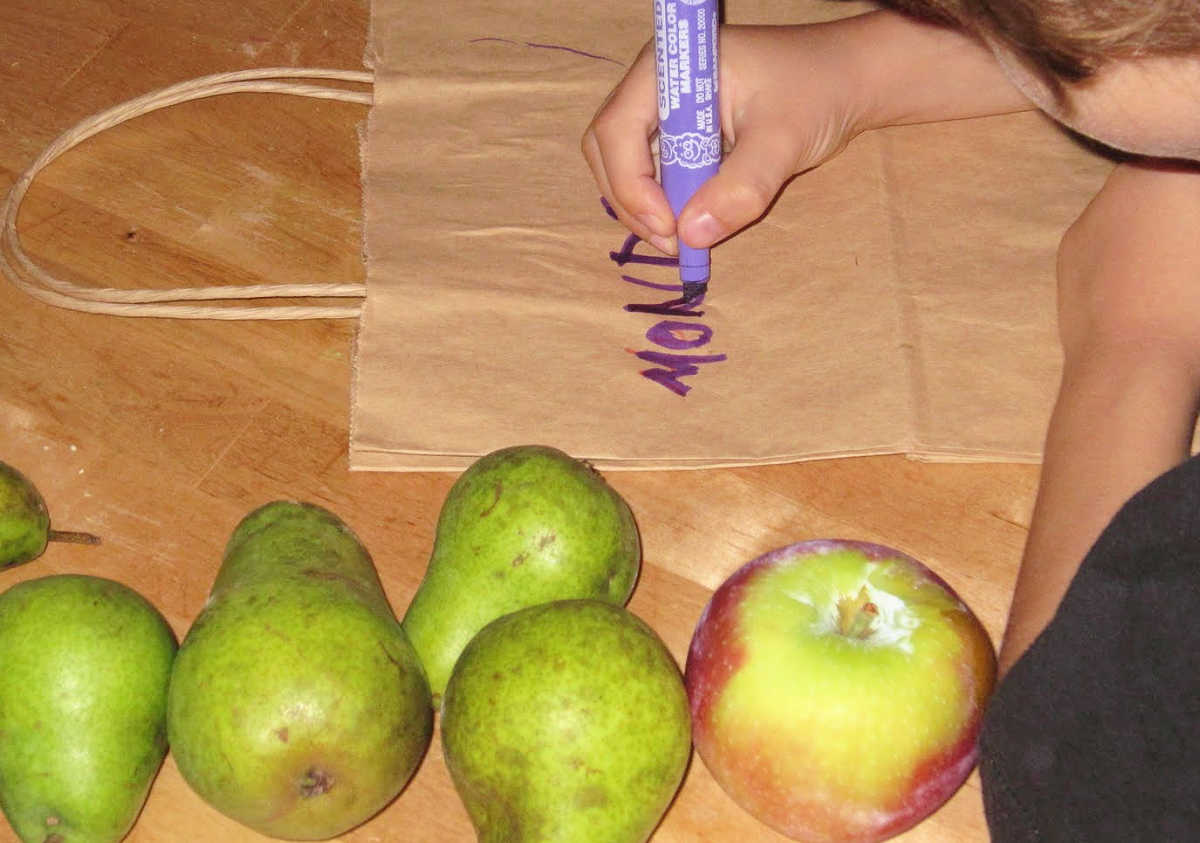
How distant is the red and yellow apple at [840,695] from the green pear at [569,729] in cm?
3

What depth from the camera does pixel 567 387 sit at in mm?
688

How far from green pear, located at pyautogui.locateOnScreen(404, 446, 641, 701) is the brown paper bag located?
0.31 feet

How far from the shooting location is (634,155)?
719 millimetres

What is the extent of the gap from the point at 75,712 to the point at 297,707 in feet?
0.32

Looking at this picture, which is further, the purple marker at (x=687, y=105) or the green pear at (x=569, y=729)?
the purple marker at (x=687, y=105)

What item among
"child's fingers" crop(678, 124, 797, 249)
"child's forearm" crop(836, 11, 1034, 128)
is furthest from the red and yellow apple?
"child's forearm" crop(836, 11, 1034, 128)

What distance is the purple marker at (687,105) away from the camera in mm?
632

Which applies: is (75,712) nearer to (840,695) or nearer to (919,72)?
(840,695)

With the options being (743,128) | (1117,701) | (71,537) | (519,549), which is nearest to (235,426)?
(71,537)

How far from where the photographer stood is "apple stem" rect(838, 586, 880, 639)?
0.51m

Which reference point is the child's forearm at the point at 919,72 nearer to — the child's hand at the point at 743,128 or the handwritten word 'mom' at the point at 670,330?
the child's hand at the point at 743,128

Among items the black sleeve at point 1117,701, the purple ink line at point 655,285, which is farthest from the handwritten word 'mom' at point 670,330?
the black sleeve at point 1117,701

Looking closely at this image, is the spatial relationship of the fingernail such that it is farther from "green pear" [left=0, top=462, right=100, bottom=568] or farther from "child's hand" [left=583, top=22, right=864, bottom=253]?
"green pear" [left=0, top=462, right=100, bottom=568]

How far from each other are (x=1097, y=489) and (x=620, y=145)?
303 mm
